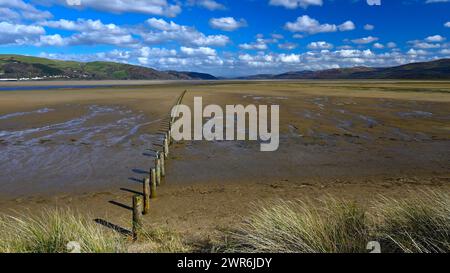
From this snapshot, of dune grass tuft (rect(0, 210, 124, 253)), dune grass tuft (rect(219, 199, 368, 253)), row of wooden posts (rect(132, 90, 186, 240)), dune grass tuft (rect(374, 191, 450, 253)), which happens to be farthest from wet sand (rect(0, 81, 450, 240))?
dune grass tuft (rect(374, 191, 450, 253))

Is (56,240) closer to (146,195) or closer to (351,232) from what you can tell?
(146,195)

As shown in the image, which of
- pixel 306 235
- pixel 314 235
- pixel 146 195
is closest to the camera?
pixel 314 235

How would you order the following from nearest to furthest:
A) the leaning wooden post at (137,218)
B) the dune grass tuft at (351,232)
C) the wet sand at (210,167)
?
the dune grass tuft at (351,232) < the leaning wooden post at (137,218) < the wet sand at (210,167)

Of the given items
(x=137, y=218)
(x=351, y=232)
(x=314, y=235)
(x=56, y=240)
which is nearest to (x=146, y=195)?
(x=137, y=218)

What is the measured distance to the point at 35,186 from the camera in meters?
13.0

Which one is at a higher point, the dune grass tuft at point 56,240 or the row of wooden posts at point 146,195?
the dune grass tuft at point 56,240

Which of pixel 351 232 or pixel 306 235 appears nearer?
pixel 306 235

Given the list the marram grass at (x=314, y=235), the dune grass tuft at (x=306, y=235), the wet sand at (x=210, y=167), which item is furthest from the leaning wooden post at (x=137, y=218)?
the dune grass tuft at (x=306, y=235)

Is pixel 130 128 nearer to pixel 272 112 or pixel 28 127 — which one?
pixel 28 127

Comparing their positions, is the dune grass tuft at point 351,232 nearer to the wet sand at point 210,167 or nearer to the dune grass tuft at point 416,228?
the dune grass tuft at point 416,228

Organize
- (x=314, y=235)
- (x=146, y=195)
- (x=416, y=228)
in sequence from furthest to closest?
(x=146, y=195) < (x=416, y=228) < (x=314, y=235)

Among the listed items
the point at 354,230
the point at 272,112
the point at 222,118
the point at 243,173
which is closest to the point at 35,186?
the point at 243,173

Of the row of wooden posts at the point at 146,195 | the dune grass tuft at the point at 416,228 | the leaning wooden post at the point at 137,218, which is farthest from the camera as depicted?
the row of wooden posts at the point at 146,195
